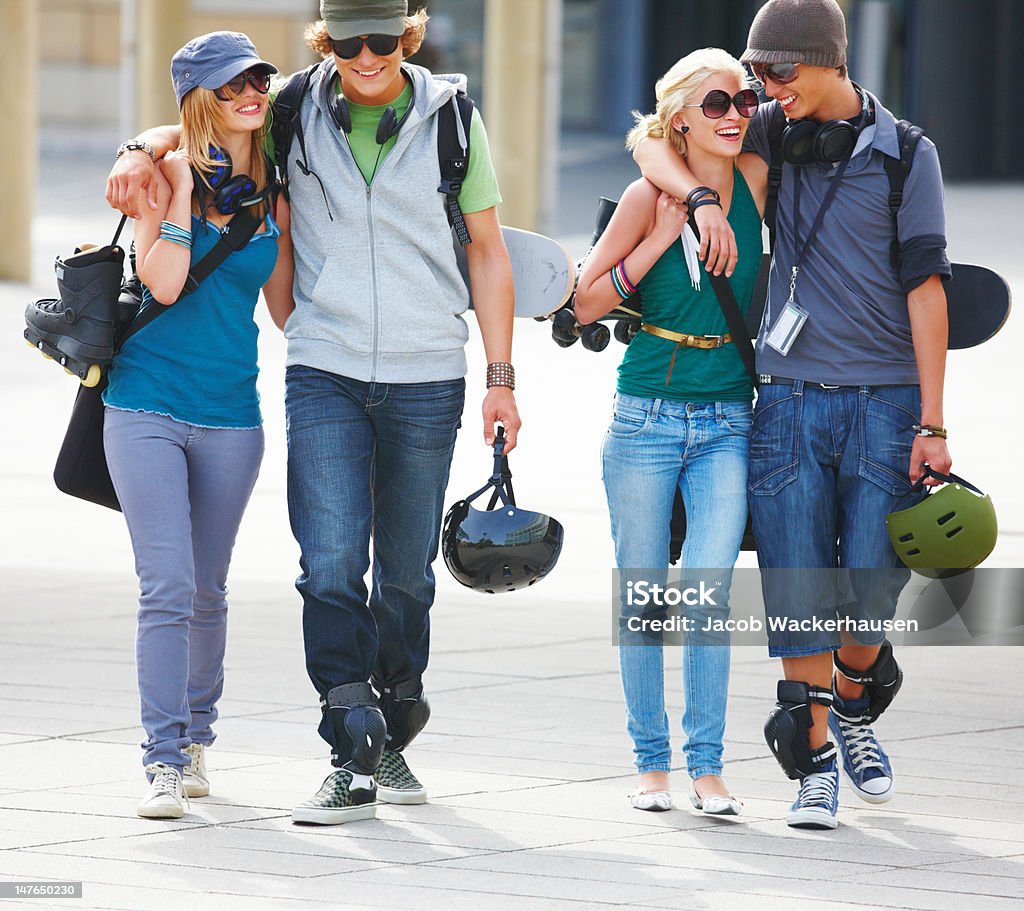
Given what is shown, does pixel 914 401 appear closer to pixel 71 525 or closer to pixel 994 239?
pixel 71 525

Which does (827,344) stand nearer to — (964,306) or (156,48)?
(964,306)

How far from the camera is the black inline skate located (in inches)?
179

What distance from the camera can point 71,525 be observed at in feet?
28.5

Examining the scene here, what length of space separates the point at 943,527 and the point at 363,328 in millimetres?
1483

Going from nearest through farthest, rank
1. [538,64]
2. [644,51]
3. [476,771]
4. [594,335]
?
1. [594,335]
2. [476,771]
3. [538,64]
4. [644,51]

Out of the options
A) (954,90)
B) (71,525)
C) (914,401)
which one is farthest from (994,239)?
(914,401)

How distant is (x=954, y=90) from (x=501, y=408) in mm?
26836

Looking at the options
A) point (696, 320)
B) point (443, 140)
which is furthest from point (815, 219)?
point (443, 140)

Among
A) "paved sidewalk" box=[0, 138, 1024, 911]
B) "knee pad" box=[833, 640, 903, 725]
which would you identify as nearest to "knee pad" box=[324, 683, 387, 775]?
"paved sidewalk" box=[0, 138, 1024, 911]

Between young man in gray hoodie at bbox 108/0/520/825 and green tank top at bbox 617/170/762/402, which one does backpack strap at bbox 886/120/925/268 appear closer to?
green tank top at bbox 617/170/762/402

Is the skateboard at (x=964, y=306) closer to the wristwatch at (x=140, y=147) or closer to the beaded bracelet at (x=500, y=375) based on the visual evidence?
the beaded bracelet at (x=500, y=375)

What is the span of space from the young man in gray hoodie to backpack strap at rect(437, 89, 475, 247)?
0.8 inches

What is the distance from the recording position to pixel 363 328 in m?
4.59

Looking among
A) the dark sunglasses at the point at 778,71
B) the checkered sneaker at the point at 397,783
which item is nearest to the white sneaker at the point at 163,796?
the checkered sneaker at the point at 397,783
